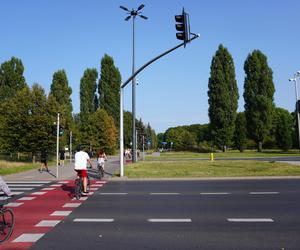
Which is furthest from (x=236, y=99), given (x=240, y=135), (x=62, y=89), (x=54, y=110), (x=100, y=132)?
(x=54, y=110)

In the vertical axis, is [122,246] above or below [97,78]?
below

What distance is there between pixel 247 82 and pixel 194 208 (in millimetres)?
56383

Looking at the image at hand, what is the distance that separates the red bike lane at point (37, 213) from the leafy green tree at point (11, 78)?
50167mm

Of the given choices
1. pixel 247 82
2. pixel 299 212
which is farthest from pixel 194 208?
pixel 247 82

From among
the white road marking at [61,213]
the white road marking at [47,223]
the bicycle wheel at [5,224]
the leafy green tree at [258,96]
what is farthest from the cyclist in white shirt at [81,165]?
the leafy green tree at [258,96]

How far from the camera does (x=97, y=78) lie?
66.2 meters

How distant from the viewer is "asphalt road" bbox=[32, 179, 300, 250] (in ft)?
18.9

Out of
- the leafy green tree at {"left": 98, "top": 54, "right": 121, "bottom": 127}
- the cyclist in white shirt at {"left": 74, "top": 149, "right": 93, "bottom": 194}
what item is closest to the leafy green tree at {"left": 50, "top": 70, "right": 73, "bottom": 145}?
the leafy green tree at {"left": 98, "top": 54, "right": 121, "bottom": 127}

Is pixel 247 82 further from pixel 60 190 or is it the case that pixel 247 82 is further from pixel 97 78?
pixel 60 190

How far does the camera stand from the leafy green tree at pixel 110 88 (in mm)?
61719

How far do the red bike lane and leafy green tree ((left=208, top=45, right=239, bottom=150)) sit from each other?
49.8 metres

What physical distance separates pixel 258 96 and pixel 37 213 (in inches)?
2212

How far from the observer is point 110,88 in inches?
2469

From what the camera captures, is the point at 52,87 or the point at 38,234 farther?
the point at 52,87
